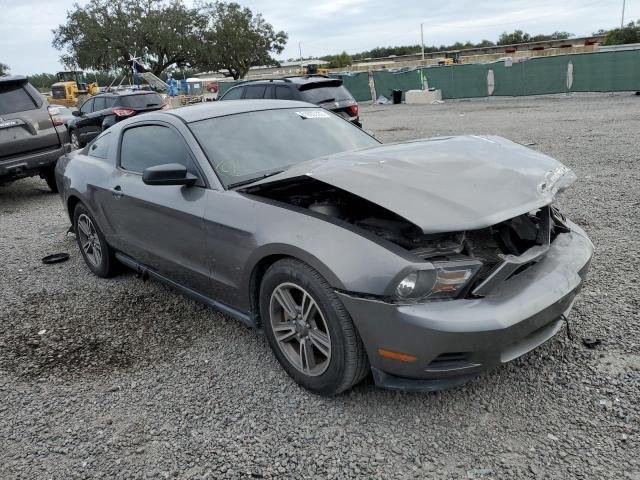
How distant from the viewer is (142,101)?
14.1m

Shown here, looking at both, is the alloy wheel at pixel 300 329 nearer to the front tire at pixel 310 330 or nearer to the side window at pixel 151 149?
the front tire at pixel 310 330

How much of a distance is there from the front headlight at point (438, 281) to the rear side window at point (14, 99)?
313 inches

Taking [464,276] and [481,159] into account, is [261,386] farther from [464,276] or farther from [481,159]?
[481,159]

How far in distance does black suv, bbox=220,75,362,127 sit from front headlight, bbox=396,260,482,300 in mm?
9019

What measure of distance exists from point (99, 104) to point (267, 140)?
12.4m

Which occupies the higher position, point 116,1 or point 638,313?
point 116,1

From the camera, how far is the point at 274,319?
3035 mm

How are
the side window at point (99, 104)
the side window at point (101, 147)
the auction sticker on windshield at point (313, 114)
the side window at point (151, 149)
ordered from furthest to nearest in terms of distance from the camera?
the side window at point (99, 104)
the side window at point (101, 147)
the auction sticker on windshield at point (313, 114)
the side window at point (151, 149)

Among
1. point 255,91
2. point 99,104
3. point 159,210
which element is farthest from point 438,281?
point 99,104

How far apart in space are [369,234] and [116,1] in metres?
59.4

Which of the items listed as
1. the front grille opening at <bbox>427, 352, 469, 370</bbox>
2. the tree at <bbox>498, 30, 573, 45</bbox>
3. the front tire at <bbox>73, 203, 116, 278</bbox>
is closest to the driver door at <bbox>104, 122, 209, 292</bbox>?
the front tire at <bbox>73, 203, 116, 278</bbox>

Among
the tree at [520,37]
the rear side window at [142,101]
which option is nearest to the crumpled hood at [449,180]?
the rear side window at [142,101]

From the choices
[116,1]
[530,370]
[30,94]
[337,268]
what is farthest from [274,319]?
[116,1]

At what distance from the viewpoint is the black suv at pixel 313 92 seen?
1125cm
